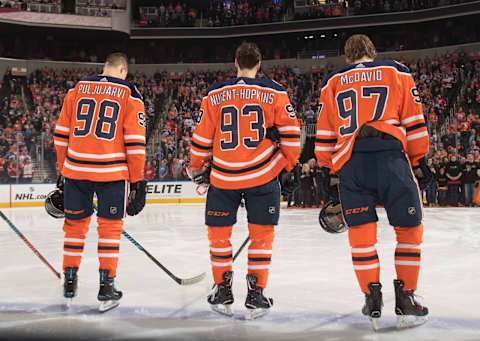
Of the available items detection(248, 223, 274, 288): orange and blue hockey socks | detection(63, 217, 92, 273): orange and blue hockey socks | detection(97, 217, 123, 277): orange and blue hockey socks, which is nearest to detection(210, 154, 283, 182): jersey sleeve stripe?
detection(248, 223, 274, 288): orange and blue hockey socks

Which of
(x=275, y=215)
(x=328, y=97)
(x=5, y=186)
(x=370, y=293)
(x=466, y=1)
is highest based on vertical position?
(x=466, y=1)

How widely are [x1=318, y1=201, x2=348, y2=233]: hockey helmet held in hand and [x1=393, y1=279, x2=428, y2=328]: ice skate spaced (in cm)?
52

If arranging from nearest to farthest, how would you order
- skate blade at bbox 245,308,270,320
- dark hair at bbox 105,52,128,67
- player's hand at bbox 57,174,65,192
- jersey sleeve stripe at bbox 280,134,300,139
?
skate blade at bbox 245,308,270,320 → jersey sleeve stripe at bbox 280,134,300,139 → dark hair at bbox 105,52,128,67 → player's hand at bbox 57,174,65,192

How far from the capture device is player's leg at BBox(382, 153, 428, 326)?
96.3 inches

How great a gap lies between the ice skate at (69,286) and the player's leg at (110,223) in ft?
0.70

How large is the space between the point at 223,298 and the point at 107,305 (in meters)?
0.72

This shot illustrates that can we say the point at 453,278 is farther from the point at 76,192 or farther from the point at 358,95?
the point at 76,192

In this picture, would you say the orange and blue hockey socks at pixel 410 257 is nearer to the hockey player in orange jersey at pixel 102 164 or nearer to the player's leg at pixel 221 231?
the player's leg at pixel 221 231

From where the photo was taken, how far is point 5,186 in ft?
40.3

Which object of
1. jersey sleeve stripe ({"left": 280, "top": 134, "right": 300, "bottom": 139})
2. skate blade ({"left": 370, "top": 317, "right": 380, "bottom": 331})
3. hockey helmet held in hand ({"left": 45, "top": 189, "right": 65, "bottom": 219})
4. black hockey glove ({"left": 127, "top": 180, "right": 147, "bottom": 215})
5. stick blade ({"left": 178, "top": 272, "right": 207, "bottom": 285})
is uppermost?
jersey sleeve stripe ({"left": 280, "top": 134, "right": 300, "bottom": 139})

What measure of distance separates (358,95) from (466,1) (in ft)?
66.2

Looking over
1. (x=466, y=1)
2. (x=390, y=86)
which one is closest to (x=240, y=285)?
(x=390, y=86)

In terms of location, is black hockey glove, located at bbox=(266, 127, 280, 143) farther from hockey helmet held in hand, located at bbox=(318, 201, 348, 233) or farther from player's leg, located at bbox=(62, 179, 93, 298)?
player's leg, located at bbox=(62, 179, 93, 298)

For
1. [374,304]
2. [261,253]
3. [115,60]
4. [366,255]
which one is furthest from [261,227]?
[115,60]
